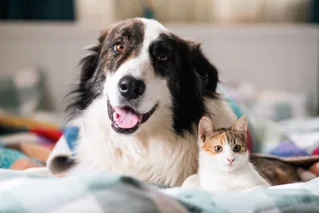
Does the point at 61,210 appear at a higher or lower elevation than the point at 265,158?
higher

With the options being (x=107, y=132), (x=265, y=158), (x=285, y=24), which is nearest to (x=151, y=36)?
(x=107, y=132)

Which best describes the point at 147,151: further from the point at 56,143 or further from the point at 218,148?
the point at 56,143

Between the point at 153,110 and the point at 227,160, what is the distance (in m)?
0.28

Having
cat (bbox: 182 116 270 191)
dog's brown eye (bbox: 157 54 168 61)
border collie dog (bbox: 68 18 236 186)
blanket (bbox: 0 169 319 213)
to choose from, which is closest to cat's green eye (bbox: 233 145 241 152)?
cat (bbox: 182 116 270 191)

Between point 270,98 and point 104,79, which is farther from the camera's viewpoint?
point 270,98

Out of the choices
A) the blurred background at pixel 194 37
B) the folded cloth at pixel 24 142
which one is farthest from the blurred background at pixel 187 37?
the folded cloth at pixel 24 142

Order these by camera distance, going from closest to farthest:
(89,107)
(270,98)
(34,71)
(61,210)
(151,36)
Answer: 1. (61,210)
2. (151,36)
3. (89,107)
4. (270,98)
5. (34,71)

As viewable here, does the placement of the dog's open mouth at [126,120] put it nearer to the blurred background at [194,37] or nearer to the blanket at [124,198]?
the blanket at [124,198]

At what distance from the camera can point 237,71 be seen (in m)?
3.30

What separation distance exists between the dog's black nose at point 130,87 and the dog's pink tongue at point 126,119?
0.21ft

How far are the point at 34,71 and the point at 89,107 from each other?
80.3 inches

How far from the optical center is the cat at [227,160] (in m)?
0.93

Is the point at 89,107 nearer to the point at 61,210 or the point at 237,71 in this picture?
the point at 61,210

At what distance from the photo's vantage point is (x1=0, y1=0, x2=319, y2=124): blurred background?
3.19 metres
